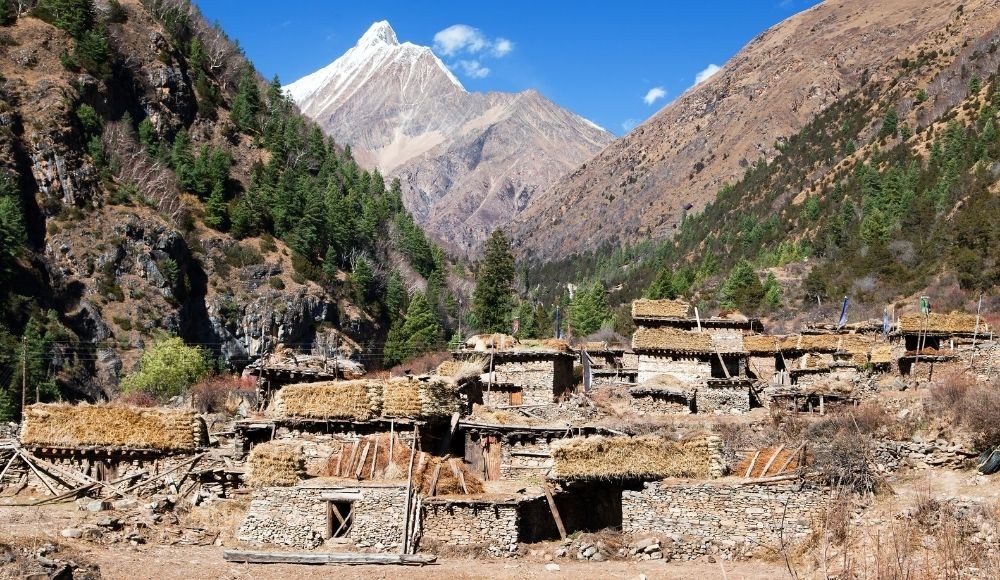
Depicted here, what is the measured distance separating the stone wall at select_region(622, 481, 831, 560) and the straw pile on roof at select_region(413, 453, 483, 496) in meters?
4.01

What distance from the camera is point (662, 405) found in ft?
111

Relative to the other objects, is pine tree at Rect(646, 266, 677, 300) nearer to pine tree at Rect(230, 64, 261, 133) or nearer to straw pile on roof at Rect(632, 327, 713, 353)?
straw pile on roof at Rect(632, 327, 713, 353)

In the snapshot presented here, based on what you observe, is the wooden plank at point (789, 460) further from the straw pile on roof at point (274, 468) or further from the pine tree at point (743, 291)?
the pine tree at point (743, 291)

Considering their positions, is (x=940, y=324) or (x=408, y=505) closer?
(x=408, y=505)

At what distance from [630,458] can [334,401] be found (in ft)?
26.0

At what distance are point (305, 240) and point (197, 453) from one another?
6983 centimetres

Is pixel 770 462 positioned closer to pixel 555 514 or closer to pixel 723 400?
pixel 555 514

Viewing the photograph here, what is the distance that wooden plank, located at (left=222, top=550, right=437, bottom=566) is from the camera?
1956 centimetres

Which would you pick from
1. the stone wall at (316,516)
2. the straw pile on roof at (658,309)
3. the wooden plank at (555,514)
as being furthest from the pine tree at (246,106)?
the wooden plank at (555,514)

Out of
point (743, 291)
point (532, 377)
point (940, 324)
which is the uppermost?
point (743, 291)

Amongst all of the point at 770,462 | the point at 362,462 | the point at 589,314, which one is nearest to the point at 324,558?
the point at 362,462

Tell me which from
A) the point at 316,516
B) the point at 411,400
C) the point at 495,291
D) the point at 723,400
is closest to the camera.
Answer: the point at 316,516

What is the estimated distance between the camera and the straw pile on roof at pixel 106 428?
25281mm

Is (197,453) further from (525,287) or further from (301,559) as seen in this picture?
(525,287)
